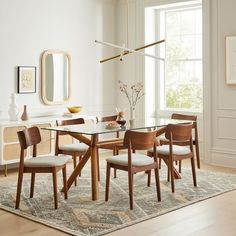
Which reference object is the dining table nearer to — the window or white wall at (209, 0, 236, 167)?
white wall at (209, 0, 236, 167)

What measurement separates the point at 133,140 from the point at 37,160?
1.01m

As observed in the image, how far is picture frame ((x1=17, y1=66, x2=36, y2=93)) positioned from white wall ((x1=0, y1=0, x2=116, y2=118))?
0.06m

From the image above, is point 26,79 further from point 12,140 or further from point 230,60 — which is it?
point 230,60

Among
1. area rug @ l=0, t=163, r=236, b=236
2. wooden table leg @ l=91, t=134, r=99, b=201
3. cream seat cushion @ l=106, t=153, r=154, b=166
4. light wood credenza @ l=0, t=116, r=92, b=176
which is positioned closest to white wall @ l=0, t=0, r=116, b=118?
light wood credenza @ l=0, t=116, r=92, b=176

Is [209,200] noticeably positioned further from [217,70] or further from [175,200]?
[217,70]

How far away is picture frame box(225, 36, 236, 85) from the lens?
7090 millimetres

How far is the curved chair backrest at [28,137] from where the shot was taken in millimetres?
4906

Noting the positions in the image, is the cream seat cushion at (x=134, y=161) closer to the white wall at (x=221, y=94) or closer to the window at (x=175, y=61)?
the white wall at (x=221, y=94)

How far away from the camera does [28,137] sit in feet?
16.4

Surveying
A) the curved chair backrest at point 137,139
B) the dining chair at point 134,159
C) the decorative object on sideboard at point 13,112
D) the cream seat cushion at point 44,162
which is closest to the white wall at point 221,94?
the dining chair at point 134,159

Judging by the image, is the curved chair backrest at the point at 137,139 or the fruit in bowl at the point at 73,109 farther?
the fruit in bowl at the point at 73,109

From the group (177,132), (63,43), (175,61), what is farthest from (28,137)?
(175,61)

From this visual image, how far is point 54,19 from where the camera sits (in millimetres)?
7730

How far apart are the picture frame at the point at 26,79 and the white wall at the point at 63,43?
0.21 feet
